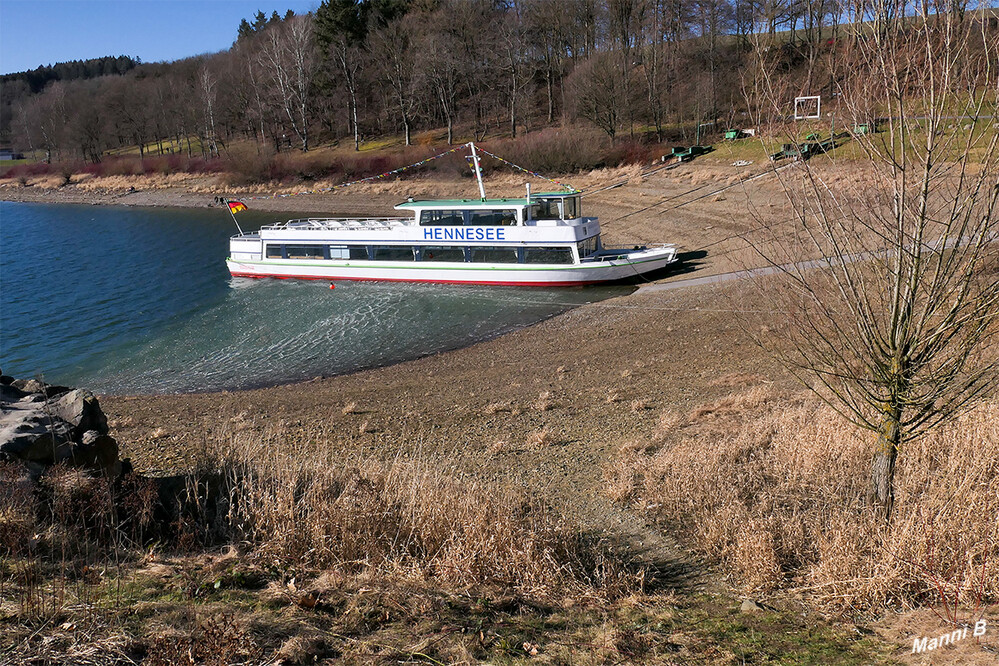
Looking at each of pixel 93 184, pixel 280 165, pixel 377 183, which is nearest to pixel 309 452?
pixel 377 183

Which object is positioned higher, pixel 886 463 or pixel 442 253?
pixel 442 253

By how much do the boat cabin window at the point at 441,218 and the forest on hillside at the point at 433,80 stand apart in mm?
27907

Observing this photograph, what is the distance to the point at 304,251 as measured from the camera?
32312 millimetres

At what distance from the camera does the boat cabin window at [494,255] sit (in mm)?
27625

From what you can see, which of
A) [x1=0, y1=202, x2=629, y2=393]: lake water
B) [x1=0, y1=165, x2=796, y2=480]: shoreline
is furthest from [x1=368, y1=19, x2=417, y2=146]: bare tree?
[x1=0, y1=165, x2=796, y2=480]: shoreline

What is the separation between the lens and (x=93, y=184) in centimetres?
7756

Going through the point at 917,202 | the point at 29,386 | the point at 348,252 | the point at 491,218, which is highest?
the point at 491,218

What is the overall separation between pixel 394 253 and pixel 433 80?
153ft

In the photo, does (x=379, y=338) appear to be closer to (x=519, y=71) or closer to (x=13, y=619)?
(x=13, y=619)

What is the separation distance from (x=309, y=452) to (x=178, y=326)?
17590 mm

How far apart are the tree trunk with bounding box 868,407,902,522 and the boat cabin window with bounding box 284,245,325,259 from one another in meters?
28.1

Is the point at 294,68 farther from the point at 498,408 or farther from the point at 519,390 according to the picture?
the point at 498,408

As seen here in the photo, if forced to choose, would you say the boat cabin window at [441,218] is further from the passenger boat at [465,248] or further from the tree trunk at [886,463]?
the tree trunk at [886,463]

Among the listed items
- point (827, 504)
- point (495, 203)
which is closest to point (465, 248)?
point (495, 203)
